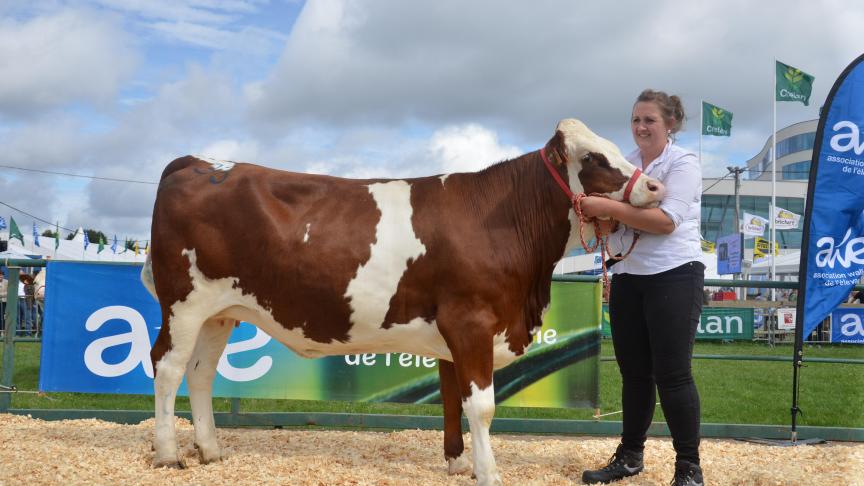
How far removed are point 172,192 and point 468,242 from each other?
74.0 inches

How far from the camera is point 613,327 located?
4.54 m

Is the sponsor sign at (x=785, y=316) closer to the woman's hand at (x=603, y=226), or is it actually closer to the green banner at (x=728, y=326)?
the green banner at (x=728, y=326)

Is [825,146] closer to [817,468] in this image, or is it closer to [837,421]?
[817,468]

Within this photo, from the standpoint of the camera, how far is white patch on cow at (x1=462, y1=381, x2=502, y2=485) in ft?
13.2

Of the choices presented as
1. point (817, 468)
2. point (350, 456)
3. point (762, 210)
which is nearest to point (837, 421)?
point (817, 468)

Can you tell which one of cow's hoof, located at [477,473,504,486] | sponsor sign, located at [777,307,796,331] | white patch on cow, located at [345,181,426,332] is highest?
white patch on cow, located at [345,181,426,332]

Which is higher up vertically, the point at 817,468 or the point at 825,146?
the point at 825,146

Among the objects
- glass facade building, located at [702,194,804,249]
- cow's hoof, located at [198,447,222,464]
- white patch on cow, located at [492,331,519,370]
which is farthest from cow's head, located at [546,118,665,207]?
glass facade building, located at [702,194,804,249]

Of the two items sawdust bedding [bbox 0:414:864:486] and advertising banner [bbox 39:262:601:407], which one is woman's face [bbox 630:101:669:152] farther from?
advertising banner [bbox 39:262:601:407]

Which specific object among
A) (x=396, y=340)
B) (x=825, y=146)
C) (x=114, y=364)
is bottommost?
(x=114, y=364)

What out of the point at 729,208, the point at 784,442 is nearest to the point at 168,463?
the point at 784,442

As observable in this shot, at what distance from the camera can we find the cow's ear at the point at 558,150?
4.18 m

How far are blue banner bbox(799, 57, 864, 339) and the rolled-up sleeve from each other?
262 centimetres

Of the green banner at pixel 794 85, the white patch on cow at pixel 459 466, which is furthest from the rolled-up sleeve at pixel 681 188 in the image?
the green banner at pixel 794 85
